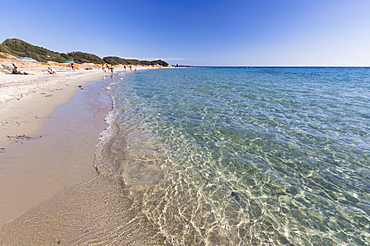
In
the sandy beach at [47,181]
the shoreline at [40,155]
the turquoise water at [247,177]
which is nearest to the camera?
the sandy beach at [47,181]

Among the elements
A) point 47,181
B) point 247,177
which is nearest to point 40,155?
point 47,181

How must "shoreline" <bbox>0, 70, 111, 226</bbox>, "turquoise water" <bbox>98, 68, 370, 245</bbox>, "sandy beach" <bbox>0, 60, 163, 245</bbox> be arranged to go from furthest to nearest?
"shoreline" <bbox>0, 70, 111, 226</bbox> → "turquoise water" <bbox>98, 68, 370, 245</bbox> → "sandy beach" <bbox>0, 60, 163, 245</bbox>

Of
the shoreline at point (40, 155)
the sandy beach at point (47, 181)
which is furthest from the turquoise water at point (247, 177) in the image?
the shoreline at point (40, 155)

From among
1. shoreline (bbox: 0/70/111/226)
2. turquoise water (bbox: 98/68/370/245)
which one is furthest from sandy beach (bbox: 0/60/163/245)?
turquoise water (bbox: 98/68/370/245)

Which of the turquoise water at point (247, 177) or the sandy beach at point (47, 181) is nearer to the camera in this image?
the sandy beach at point (47, 181)

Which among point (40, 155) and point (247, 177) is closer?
point (247, 177)

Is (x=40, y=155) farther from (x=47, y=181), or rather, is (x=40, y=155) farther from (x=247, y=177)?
(x=247, y=177)

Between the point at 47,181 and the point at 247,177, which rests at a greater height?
the point at 47,181

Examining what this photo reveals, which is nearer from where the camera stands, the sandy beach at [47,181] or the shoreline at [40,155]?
the sandy beach at [47,181]

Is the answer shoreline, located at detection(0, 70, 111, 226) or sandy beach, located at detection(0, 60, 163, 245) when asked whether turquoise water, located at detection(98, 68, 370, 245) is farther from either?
shoreline, located at detection(0, 70, 111, 226)

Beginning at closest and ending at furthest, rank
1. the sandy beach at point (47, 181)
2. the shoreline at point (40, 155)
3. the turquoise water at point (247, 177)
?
1. the sandy beach at point (47, 181)
2. the turquoise water at point (247, 177)
3. the shoreline at point (40, 155)

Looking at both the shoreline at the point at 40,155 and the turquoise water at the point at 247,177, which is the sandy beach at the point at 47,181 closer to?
the shoreline at the point at 40,155

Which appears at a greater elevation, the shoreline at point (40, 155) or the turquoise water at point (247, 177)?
the shoreline at point (40, 155)

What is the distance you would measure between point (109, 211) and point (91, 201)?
607 millimetres
